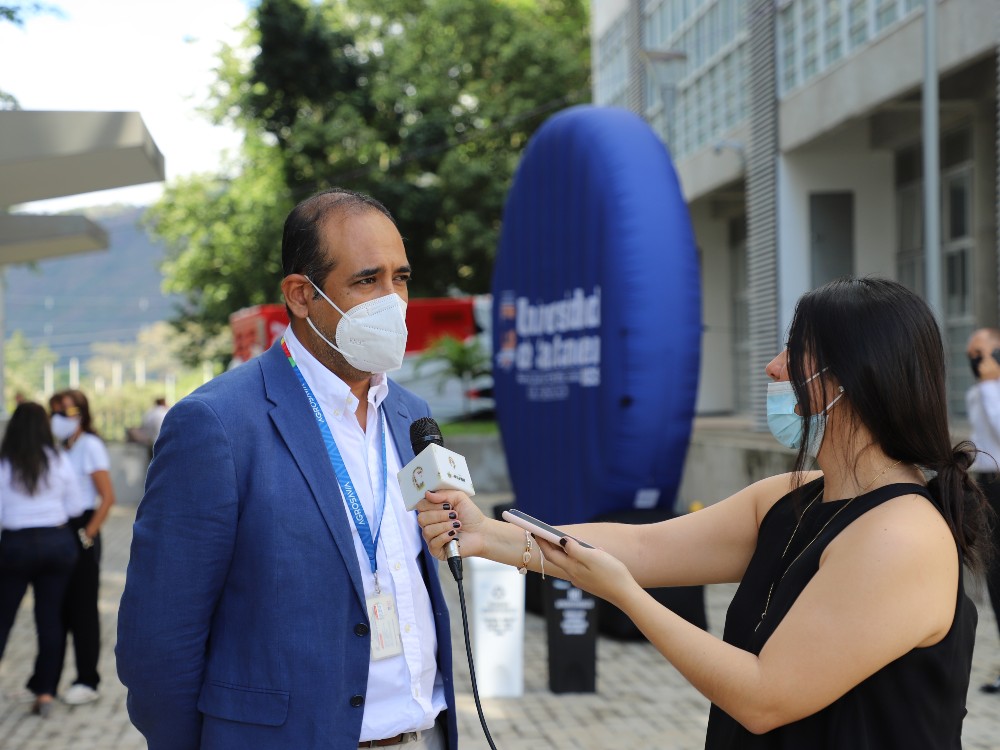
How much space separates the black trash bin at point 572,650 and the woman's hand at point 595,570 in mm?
5183

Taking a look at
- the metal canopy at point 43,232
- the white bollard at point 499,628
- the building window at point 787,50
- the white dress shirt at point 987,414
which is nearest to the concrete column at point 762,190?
the building window at point 787,50

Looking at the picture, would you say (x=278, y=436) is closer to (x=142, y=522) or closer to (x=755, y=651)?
(x=142, y=522)

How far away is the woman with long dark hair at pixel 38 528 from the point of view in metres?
7.10

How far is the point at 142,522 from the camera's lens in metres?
2.43

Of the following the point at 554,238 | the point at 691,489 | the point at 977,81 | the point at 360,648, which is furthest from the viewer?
the point at 691,489

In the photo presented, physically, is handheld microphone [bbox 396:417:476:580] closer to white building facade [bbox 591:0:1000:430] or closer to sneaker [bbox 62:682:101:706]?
Result: sneaker [bbox 62:682:101:706]

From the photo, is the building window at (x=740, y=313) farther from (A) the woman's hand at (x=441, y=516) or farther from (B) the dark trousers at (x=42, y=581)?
(A) the woman's hand at (x=441, y=516)

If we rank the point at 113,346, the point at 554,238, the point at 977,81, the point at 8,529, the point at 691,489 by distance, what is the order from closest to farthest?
the point at 8,529 < the point at 554,238 < the point at 977,81 < the point at 691,489 < the point at 113,346

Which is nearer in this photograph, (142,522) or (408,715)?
(142,522)

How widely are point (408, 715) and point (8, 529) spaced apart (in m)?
5.29

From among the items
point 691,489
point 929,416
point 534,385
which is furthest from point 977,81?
point 929,416

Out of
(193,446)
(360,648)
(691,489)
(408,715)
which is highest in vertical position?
(193,446)

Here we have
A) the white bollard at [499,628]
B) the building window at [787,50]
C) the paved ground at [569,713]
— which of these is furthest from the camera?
the building window at [787,50]

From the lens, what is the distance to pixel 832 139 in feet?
59.4
